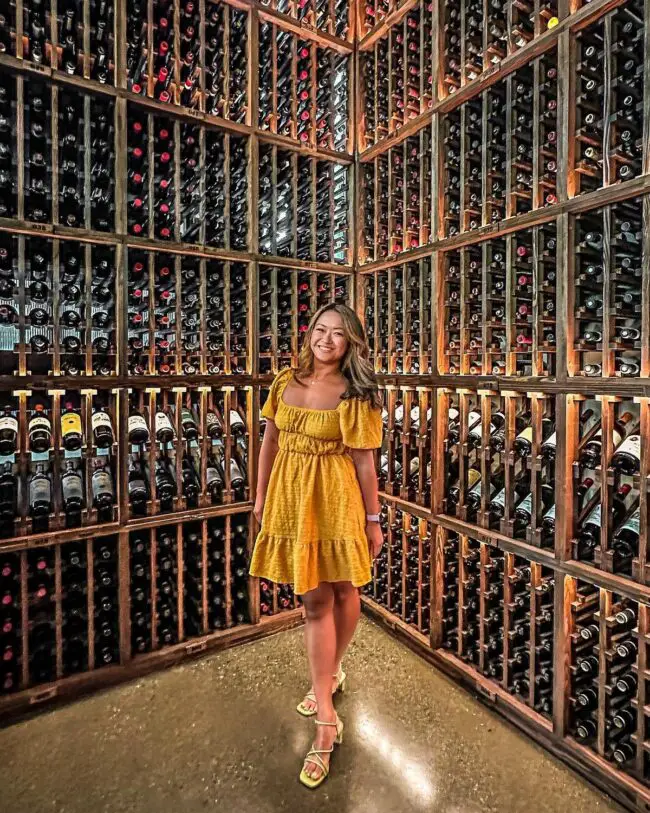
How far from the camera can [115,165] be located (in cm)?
224

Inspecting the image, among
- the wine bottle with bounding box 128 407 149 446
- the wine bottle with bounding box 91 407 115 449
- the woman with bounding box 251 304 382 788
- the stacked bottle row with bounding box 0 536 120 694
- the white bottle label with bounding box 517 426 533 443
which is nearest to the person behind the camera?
the woman with bounding box 251 304 382 788

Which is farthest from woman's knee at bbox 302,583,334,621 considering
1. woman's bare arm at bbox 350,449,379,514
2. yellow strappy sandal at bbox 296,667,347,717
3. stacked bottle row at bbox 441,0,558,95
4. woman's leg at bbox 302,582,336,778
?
stacked bottle row at bbox 441,0,558,95

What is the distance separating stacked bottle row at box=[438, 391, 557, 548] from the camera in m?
1.93

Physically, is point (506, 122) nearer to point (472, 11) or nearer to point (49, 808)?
point (472, 11)

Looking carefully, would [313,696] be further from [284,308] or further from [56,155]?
[56,155]

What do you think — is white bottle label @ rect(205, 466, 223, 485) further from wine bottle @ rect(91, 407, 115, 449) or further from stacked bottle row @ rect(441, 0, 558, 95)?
stacked bottle row @ rect(441, 0, 558, 95)

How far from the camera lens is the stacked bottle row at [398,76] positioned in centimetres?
241

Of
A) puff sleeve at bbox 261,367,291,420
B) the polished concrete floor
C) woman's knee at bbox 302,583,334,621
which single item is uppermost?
puff sleeve at bbox 261,367,291,420

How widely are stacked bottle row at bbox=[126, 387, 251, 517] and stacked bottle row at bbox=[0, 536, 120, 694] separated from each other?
33cm

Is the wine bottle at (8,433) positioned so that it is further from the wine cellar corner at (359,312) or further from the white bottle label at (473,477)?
the white bottle label at (473,477)

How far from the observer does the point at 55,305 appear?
2096 mm

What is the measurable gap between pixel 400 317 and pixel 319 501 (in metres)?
1.36

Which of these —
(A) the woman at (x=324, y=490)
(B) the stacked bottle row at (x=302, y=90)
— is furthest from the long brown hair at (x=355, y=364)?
(B) the stacked bottle row at (x=302, y=90)

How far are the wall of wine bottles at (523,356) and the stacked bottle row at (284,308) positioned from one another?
45cm
